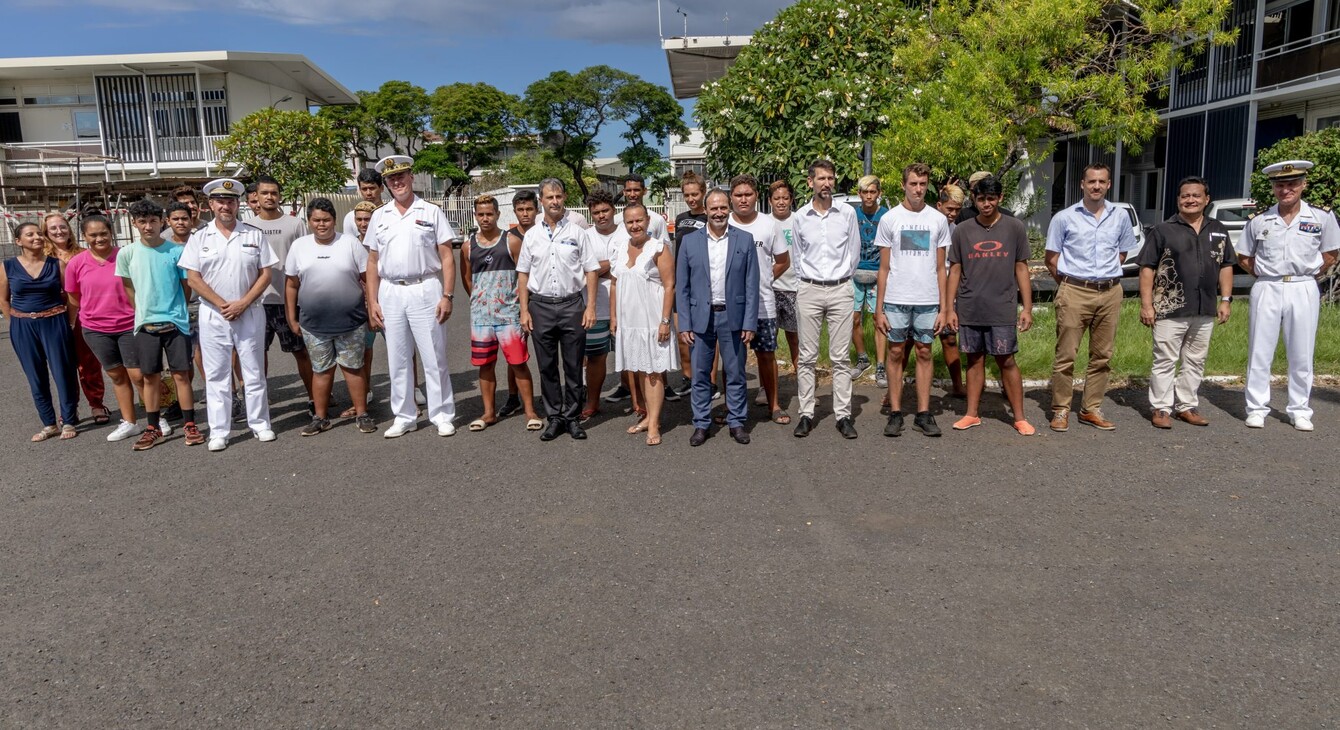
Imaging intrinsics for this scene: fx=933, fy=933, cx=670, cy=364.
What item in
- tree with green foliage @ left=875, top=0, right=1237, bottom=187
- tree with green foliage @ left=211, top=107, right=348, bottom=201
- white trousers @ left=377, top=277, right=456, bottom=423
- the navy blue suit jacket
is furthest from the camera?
tree with green foliage @ left=211, top=107, right=348, bottom=201

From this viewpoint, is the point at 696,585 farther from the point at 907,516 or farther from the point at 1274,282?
the point at 1274,282

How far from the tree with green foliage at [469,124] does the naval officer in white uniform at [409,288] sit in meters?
48.0

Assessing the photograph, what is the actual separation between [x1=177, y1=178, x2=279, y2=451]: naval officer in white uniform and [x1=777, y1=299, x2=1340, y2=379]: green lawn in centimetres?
510

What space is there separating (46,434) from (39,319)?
0.91 metres

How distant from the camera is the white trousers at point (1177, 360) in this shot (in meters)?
6.82

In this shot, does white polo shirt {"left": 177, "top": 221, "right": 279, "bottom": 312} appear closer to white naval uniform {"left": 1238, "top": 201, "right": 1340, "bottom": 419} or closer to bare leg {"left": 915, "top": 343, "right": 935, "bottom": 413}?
bare leg {"left": 915, "top": 343, "right": 935, "bottom": 413}

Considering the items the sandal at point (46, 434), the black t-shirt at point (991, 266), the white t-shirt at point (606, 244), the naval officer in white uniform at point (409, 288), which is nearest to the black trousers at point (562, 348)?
the white t-shirt at point (606, 244)

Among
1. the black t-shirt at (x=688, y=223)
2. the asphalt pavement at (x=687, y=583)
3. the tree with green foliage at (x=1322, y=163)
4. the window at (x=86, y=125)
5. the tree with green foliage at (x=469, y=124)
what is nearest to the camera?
the asphalt pavement at (x=687, y=583)

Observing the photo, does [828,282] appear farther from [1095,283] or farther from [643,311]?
[1095,283]

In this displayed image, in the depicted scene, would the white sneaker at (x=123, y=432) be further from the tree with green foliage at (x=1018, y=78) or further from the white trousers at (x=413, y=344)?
the tree with green foliage at (x=1018, y=78)

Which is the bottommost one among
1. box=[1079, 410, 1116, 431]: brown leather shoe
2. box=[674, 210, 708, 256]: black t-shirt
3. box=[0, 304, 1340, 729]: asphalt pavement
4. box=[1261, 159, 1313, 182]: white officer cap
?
box=[0, 304, 1340, 729]: asphalt pavement

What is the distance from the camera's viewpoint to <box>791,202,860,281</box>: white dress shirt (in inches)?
264

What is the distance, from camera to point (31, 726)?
3254 millimetres

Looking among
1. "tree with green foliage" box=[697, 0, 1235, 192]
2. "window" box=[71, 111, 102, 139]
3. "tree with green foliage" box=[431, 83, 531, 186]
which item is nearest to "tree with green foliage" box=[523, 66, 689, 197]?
"tree with green foliage" box=[431, 83, 531, 186]
